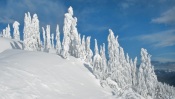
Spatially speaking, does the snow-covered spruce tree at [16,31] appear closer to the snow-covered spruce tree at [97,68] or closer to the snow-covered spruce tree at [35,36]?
the snow-covered spruce tree at [35,36]

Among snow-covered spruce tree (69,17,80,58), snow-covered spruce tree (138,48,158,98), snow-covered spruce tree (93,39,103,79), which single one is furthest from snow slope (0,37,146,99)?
snow-covered spruce tree (138,48,158,98)

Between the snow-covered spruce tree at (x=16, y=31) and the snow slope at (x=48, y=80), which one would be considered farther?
the snow-covered spruce tree at (x=16, y=31)

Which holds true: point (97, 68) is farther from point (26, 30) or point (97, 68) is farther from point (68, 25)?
point (26, 30)

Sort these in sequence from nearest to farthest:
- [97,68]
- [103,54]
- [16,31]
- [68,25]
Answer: [97,68] → [68,25] → [103,54] → [16,31]

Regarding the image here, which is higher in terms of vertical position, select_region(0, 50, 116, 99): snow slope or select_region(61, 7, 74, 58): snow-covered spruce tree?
select_region(61, 7, 74, 58): snow-covered spruce tree

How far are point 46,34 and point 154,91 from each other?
61.2 metres

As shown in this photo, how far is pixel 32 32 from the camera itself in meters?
71.8

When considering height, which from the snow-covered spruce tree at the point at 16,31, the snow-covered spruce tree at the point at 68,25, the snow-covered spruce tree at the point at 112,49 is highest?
the snow-covered spruce tree at the point at 16,31

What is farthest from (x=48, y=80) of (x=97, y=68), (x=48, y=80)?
(x=97, y=68)

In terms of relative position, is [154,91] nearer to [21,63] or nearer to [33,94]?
[21,63]

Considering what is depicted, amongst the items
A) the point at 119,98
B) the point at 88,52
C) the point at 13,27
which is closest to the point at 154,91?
the point at 88,52

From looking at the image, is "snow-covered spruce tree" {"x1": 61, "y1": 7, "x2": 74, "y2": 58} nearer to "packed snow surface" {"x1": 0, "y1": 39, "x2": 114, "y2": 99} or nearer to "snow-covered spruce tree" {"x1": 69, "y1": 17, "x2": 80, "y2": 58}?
"snow-covered spruce tree" {"x1": 69, "y1": 17, "x2": 80, "y2": 58}

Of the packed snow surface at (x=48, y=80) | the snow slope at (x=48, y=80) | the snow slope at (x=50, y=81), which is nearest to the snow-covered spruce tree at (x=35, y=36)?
the packed snow surface at (x=48, y=80)

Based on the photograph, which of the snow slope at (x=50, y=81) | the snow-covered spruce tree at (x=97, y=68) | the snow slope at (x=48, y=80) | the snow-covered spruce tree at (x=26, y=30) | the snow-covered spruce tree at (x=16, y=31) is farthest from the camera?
the snow-covered spruce tree at (x=16, y=31)
